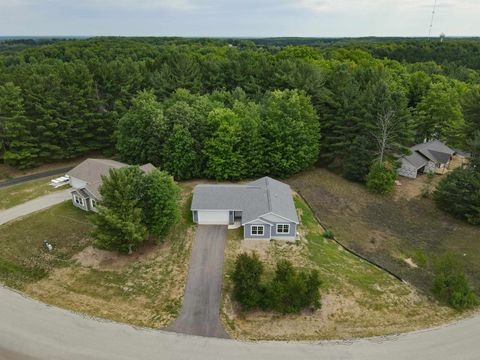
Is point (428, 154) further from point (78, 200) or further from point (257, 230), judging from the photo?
point (78, 200)

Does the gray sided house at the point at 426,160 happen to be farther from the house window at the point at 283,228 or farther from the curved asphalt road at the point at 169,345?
the curved asphalt road at the point at 169,345

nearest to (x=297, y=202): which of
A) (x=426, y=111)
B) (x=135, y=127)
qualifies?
A: (x=135, y=127)

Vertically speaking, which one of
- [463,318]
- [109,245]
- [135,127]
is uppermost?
Answer: [135,127]

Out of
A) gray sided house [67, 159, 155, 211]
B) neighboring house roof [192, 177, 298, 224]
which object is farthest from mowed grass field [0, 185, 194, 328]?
neighboring house roof [192, 177, 298, 224]

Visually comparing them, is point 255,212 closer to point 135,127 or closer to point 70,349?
point 70,349

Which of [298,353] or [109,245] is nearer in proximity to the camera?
[298,353]

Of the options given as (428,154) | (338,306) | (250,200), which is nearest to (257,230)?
(250,200)

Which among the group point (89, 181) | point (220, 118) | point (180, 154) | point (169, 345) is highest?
point (220, 118)
